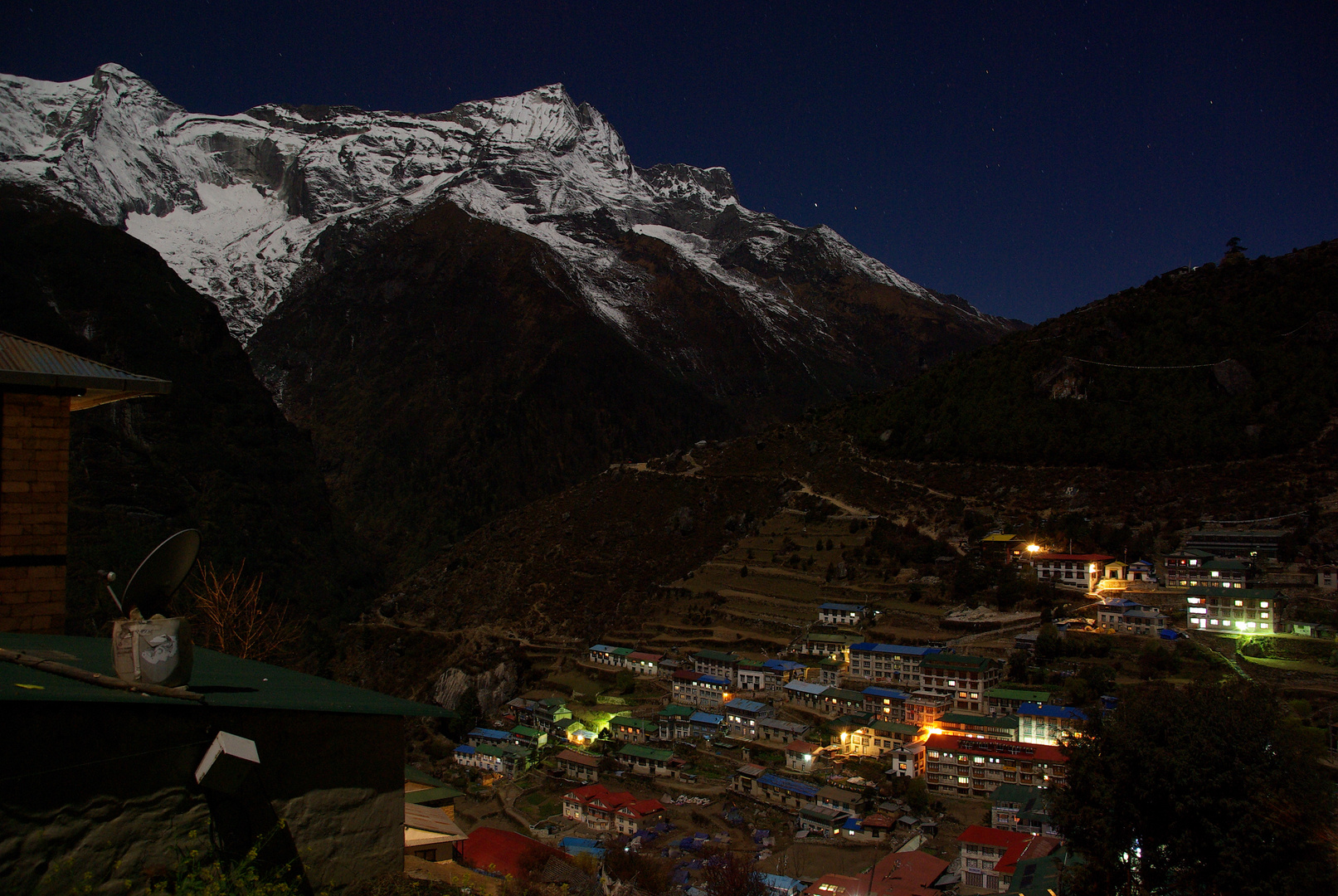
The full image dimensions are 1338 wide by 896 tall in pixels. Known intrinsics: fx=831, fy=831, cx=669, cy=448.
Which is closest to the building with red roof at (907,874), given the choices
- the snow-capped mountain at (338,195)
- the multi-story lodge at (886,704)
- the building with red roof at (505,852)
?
the building with red roof at (505,852)

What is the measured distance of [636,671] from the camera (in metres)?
40.3

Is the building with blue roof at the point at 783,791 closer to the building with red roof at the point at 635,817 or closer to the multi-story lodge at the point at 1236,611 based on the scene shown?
the building with red roof at the point at 635,817

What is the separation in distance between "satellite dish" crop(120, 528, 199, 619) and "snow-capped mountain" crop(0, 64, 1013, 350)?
136 metres

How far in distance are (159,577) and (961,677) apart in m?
30.0

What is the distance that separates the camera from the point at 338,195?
156 metres

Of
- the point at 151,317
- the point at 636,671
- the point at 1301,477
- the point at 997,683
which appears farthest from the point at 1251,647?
the point at 151,317

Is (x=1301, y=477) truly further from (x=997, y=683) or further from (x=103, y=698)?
(x=103, y=698)

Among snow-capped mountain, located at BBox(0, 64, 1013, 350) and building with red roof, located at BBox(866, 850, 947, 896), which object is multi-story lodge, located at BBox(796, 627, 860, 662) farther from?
snow-capped mountain, located at BBox(0, 64, 1013, 350)

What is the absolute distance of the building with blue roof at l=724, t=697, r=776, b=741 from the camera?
32312 millimetres

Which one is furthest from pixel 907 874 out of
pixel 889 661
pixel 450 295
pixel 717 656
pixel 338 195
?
pixel 338 195

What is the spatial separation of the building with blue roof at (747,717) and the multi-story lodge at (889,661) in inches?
157

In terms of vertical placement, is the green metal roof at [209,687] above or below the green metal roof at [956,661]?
above

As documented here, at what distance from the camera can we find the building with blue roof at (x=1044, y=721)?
83.9ft

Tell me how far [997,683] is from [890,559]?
37.1 feet
